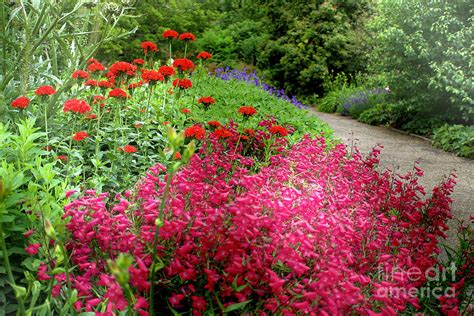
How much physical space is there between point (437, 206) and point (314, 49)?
1354 cm

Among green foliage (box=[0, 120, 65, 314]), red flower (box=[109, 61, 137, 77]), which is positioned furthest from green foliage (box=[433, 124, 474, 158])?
green foliage (box=[0, 120, 65, 314])

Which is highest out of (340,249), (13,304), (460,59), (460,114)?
(460,59)

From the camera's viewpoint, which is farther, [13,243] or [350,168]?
[350,168]

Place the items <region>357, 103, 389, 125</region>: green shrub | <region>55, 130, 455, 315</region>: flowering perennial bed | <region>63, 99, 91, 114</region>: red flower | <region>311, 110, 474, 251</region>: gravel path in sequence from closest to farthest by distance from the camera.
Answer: <region>55, 130, 455, 315</region>: flowering perennial bed
<region>63, 99, 91, 114</region>: red flower
<region>311, 110, 474, 251</region>: gravel path
<region>357, 103, 389, 125</region>: green shrub

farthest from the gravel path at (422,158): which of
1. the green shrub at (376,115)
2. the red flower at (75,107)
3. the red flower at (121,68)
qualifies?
the red flower at (75,107)

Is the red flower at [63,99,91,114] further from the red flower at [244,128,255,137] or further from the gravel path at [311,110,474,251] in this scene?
the gravel path at [311,110,474,251]

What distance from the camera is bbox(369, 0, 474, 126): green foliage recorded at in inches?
352

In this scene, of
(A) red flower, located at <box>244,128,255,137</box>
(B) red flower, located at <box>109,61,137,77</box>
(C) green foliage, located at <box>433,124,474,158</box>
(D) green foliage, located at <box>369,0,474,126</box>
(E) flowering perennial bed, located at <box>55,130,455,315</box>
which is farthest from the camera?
(D) green foliage, located at <box>369,0,474,126</box>

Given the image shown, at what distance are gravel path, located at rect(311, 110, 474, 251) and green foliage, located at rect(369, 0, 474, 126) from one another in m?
0.80

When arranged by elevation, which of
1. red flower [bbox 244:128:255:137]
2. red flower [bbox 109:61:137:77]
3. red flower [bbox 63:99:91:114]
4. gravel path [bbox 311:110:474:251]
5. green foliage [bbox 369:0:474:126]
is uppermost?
green foliage [bbox 369:0:474:126]

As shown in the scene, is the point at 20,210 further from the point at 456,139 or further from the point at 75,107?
the point at 456,139

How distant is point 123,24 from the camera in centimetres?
1125

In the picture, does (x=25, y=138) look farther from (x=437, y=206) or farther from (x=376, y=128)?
(x=376, y=128)

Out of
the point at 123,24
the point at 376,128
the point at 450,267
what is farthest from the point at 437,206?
Answer: the point at 123,24
